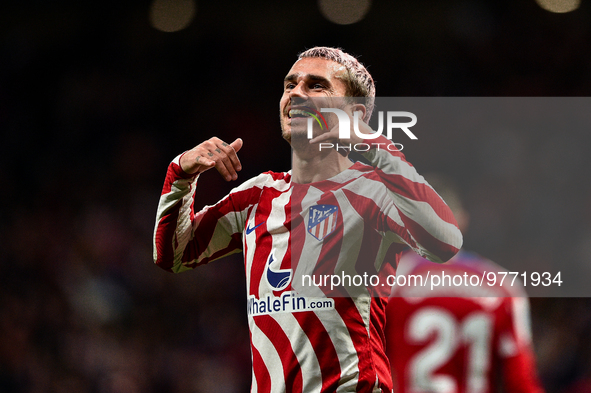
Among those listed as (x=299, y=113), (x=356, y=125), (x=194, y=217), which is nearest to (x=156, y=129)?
(x=194, y=217)

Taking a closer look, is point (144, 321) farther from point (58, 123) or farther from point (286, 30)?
point (286, 30)

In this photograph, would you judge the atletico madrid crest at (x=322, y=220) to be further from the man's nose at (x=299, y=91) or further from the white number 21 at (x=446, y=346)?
the white number 21 at (x=446, y=346)

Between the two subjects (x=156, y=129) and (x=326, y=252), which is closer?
(x=326, y=252)

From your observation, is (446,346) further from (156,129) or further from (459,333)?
(156,129)

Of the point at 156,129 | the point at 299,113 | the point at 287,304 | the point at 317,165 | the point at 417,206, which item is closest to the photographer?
the point at 417,206

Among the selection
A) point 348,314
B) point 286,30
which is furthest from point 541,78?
point 348,314

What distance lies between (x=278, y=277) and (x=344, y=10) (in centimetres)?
497

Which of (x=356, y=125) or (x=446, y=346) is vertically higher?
(x=356, y=125)

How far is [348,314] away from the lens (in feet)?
6.14

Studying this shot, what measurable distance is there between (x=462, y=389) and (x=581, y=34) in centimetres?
508

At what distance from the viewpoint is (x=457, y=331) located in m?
2.25

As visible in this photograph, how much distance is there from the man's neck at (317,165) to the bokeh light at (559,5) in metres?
4.91

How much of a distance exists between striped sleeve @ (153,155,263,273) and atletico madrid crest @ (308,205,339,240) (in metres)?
0.30

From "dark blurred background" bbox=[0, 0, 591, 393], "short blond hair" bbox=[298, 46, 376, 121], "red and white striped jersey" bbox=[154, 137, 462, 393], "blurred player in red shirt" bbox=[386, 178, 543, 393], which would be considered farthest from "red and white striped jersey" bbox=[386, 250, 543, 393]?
"dark blurred background" bbox=[0, 0, 591, 393]
